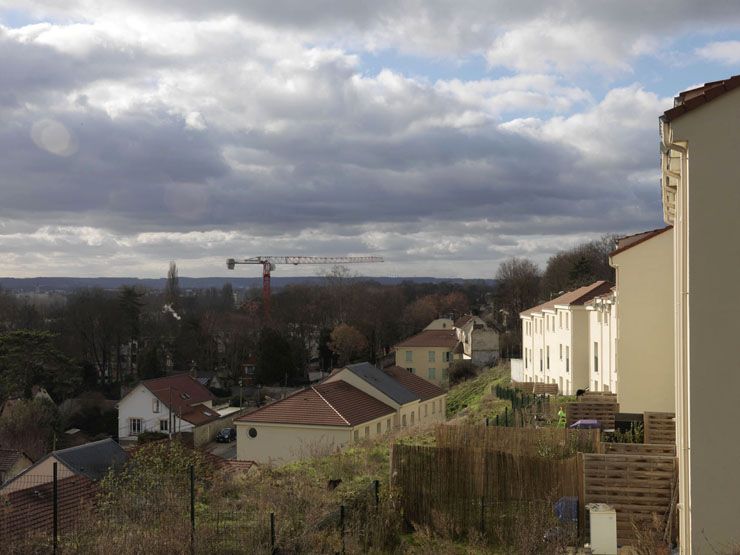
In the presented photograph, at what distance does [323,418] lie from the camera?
1238 inches

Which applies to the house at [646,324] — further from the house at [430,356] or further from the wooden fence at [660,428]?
the house at [430,356]

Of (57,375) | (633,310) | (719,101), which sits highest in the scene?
(719,101)

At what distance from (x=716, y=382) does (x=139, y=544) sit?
7.95m

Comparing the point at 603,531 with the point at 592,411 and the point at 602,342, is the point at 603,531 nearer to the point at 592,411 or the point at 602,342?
the point at 592,411

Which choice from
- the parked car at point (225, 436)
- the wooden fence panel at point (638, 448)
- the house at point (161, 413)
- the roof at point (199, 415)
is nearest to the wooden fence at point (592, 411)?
the wooden fence panel at point (638, 448)

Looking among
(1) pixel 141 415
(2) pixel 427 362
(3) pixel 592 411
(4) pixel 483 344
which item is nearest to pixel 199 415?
(1) pixel 141 415

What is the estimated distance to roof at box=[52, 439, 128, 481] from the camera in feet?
72.8

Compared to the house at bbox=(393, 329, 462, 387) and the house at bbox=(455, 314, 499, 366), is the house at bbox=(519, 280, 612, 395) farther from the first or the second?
the house at bbox=(393, 329, 462, 387)

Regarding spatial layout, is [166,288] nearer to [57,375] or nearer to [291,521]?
[57,375]

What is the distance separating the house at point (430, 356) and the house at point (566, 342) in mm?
27353

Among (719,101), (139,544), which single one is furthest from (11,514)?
(719,101)

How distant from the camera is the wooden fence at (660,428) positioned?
1784 cm

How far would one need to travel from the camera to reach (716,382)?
940 cm

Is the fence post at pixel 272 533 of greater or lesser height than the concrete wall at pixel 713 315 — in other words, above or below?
below
